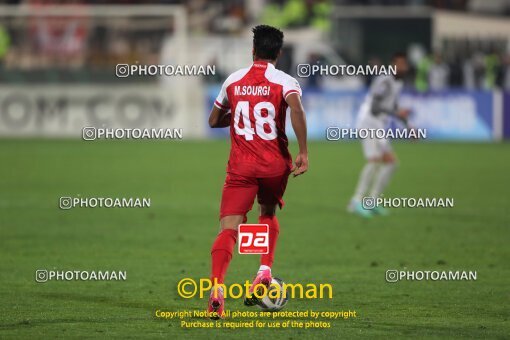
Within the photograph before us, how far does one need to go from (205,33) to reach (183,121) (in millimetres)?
8322

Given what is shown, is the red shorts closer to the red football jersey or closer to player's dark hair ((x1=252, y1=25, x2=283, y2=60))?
the red football jersey

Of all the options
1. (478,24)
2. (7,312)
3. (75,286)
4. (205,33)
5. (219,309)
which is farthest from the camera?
(478,24)

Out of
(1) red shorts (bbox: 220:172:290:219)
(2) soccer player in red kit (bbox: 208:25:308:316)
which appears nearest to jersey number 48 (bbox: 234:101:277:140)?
(2) soccer player in red kit (bbox: 208:25:308:316)

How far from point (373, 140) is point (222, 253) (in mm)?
8487

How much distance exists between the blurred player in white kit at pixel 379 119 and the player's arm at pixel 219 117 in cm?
727

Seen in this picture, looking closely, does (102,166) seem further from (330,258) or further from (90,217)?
(330,258)

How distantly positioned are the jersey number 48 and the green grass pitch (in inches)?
58.2

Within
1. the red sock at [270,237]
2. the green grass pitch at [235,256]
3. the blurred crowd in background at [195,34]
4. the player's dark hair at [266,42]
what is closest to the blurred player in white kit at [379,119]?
the green grass pitch at [235,256]

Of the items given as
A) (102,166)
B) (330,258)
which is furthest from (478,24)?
(330,258)

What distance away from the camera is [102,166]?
2344 centimetres

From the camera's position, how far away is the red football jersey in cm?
834

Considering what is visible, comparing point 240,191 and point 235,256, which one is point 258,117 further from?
point 235,256

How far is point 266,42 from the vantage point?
330 inches

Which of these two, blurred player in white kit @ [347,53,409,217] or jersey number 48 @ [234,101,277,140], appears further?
blurred player in white kit @ [347,53,409,217]
